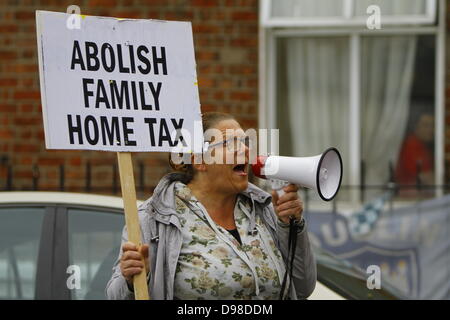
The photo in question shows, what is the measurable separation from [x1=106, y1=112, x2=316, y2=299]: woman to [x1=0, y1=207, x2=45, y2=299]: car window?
51.7 inches

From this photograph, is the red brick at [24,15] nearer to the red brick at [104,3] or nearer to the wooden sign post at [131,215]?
the red brick at [104,3]

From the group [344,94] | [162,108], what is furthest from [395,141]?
[162,108]

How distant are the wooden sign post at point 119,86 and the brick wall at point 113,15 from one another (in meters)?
5.08

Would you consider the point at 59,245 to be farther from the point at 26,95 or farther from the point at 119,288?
the point at 26,95

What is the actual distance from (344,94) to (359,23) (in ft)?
2.25

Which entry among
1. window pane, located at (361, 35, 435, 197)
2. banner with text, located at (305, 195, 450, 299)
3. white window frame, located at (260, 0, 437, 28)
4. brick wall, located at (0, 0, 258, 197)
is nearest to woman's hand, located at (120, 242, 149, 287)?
banner with text, located at (305, 195, 450, 299)

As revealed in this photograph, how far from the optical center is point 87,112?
159 inches

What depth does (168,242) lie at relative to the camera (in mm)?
3928

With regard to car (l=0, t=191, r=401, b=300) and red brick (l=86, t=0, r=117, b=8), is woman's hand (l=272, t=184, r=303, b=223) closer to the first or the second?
car (l=0, t=191, r=401, b=300)

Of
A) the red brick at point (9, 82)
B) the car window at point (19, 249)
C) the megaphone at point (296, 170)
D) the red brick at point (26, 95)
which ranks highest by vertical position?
the red brick at point (9, 82)

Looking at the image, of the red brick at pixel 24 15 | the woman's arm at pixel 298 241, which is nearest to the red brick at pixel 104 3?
the red brick at pixel 24 15

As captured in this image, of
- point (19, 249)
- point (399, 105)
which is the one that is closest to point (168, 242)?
point (19, 249)

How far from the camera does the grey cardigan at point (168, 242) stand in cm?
390
